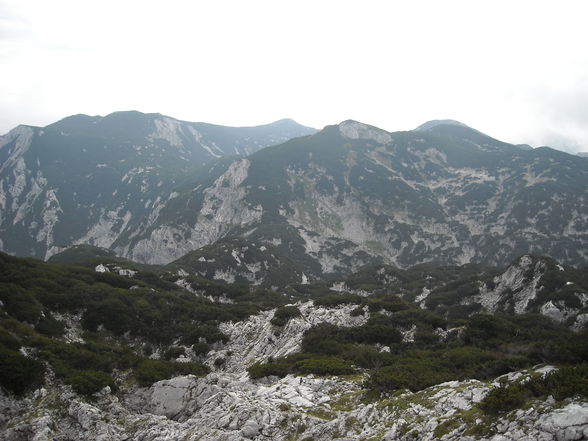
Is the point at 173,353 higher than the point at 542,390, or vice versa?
the point at 542,390

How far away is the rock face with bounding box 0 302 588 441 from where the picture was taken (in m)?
14.7

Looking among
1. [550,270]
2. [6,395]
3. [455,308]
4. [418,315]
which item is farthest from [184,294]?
[550,270]

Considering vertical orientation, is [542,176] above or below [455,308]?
above

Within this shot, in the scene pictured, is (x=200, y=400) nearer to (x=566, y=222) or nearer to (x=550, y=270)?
(x=550, y=270)

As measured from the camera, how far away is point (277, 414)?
21.9 meters

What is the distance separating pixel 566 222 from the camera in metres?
151

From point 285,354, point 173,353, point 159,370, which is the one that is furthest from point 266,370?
point 173,353

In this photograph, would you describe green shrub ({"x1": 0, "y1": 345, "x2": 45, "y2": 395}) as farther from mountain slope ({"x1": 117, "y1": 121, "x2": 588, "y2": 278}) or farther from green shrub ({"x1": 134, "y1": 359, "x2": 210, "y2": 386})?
mountain slope ({"x1": 117, "y1": 121, "x2": 588, "y2": 278})

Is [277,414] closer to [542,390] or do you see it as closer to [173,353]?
[542,390]

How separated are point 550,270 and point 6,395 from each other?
75063 mm

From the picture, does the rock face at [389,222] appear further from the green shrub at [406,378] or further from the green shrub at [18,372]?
the green shrub at [406,378]

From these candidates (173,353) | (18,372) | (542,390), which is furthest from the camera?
(173,353)

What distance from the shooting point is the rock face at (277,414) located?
48.3ft

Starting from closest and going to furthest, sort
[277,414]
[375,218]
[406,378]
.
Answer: [277,414], [406,378], [375,218]
